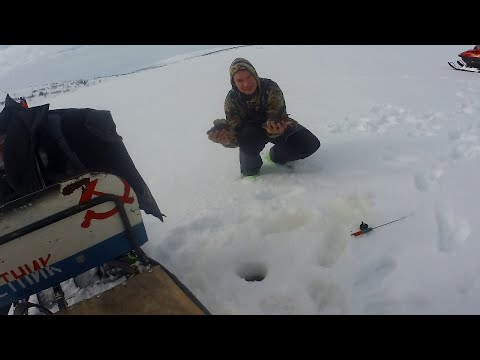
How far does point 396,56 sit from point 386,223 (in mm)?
7105

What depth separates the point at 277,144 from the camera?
3344 millimetres

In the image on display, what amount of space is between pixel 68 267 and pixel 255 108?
1932 millimetres

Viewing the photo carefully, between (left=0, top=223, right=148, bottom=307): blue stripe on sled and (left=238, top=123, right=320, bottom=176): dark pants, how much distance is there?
1.42 metres

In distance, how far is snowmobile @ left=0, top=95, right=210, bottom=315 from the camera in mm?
1729

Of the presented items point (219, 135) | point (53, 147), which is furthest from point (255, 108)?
point (53, 147)

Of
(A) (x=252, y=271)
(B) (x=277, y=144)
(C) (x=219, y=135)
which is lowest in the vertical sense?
(A) (x=252, y=271)

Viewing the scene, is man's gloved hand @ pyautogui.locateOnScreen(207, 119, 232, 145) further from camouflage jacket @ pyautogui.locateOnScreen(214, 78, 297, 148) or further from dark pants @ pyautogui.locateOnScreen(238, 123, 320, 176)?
dark pants @ pyautogui.locateOnScreen(238, 123, 320, 176)

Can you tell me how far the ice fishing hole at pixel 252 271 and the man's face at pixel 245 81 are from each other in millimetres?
1444

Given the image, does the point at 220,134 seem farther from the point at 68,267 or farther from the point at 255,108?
the point at 68,267

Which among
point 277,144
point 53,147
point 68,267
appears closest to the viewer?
point 68,267

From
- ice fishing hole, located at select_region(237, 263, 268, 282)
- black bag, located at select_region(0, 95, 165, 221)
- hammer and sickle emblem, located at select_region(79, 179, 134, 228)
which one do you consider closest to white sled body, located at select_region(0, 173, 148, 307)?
hammer and sickle emblem, located at select_region(79, 179, 134, 228)

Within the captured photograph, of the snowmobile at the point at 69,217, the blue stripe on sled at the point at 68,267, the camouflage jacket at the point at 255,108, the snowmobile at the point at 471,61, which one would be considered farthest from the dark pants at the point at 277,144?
the snowmobile at the point at 471,61

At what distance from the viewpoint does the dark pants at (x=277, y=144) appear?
10.5 ft

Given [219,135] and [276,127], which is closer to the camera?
[276,127]
